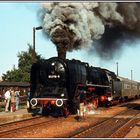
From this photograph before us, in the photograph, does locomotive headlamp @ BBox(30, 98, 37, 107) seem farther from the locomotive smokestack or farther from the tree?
the tree

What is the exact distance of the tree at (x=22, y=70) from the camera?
63247 millimetres

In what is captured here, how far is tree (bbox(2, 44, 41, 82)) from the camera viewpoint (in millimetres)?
63247

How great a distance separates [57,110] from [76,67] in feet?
9.85

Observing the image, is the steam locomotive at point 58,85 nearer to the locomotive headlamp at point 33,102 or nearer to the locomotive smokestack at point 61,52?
the locomotive headlamp at point 33,102

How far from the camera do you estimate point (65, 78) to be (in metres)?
21.5

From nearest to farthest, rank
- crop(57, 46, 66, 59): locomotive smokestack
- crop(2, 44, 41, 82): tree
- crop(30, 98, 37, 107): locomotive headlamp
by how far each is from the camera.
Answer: crop(30, 98, 37, 107): locomotive headlamp → crop(57, 46, 66, 59): locomotive smokestack → crop(2, 44, 41, 82): tree

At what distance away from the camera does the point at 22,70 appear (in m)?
64.2

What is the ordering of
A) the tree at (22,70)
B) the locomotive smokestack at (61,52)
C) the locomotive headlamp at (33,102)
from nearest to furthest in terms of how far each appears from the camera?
the locomotive headlamp at (33,102) < the locomotive smokestack at (61,52) < the tree at (22,70)

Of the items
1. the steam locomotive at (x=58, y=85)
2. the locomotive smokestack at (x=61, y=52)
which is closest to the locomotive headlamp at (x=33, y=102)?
the steam locomotive at (x=58, y=85)

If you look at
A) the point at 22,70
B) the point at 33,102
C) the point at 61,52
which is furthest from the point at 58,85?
the point at 22,70

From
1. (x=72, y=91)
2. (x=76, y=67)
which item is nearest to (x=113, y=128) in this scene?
(x=72, y=91)

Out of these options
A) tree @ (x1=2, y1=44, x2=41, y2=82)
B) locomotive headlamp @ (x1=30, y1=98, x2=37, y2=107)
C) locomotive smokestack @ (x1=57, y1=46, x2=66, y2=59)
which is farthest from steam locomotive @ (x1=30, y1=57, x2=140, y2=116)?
tree @ (x1=2, y1=44, x2=41, y2=82)

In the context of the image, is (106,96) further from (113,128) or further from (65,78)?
(113,128)

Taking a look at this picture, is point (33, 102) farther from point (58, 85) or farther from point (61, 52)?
point (61, 52)
